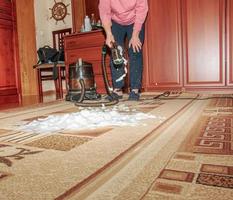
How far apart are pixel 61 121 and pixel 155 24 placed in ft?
6.63

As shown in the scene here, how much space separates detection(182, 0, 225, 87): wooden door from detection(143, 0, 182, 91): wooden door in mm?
81

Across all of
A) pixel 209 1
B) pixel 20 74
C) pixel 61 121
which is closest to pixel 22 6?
pixel 20 74

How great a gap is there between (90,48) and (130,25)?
0.75 m

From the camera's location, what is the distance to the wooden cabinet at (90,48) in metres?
2.86

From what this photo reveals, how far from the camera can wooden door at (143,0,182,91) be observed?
2.89 metres

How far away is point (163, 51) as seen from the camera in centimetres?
296

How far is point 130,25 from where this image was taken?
2264mm

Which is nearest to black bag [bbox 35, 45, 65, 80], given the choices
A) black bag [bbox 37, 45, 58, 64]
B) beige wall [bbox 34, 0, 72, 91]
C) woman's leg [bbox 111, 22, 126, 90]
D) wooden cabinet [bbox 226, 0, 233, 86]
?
black bag [bbox 37, 45, 58, 64]

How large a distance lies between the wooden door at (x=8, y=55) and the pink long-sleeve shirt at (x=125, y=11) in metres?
1.71

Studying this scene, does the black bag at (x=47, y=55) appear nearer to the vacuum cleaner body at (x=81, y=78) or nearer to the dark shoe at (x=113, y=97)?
the vacuum cleaner body at (x=81, y=78)

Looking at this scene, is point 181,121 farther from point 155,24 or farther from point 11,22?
point 11,22

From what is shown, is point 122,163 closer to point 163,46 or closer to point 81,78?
point 81,78

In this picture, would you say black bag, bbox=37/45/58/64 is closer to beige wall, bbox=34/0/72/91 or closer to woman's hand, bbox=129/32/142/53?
beige wall, bbox=34/0/72/91

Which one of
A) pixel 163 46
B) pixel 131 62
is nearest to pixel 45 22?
pixel 163 46
